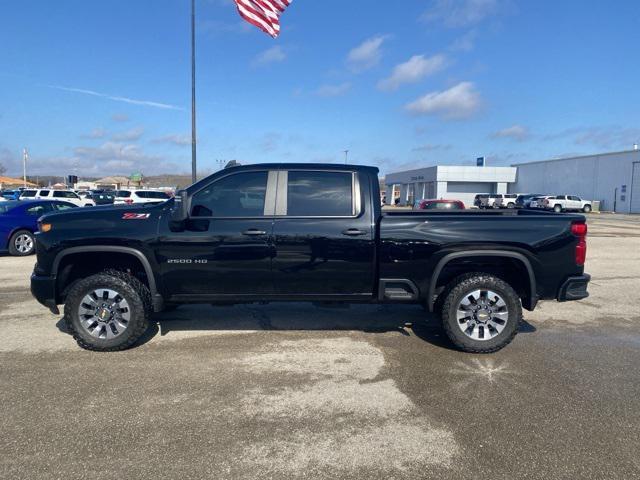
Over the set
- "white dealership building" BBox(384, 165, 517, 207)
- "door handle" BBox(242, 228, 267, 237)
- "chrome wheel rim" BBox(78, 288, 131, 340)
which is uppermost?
"white dealership building" BBox(384, 165, 517, 207)

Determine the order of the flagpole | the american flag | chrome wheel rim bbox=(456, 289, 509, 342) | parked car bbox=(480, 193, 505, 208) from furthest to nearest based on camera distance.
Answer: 1. parked car bbox=(480, 193, 505, 208)
2. the flagpole
3. the american flag
4. chrome wheel rim bbox=(456, 289, 509, 342)

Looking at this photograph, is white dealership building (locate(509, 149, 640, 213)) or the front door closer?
the front door

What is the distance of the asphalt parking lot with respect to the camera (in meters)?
2.81

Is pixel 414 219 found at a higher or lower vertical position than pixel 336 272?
higher

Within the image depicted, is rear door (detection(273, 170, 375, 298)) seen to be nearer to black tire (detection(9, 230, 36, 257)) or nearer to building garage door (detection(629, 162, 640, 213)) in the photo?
black tire (detection(9, 230, 36, 257))

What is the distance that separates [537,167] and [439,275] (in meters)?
63.6

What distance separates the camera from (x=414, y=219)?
4633 mm

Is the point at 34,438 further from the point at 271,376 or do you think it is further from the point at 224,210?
the point at 224,210

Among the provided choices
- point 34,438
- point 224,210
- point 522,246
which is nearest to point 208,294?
point 224,210

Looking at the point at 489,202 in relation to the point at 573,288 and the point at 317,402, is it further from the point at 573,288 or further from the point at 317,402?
the point at 317,402

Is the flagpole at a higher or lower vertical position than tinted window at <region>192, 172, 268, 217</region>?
higher

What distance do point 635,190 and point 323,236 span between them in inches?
2085

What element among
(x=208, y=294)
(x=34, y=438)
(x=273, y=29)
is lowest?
(x=34, y=438)

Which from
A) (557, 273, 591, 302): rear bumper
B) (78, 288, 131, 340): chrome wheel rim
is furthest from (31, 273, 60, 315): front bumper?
(557, 273, 591, 302): rear bumper
